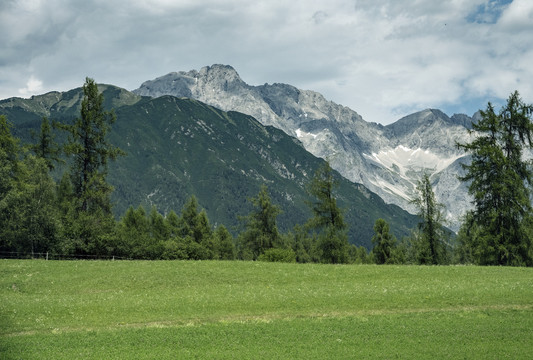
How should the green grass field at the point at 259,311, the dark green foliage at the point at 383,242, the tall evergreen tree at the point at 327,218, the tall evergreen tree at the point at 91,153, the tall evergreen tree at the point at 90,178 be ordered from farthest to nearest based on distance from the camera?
the dark green foliage at the point at 383,242
the tall evergreen tree at the point at 327,218
the tall evergreen tree at the point at 91,153
the tall evergreen tree at the point at 90,178
the green grass field at the point at 259,311

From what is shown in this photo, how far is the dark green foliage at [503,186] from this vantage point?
54.3m

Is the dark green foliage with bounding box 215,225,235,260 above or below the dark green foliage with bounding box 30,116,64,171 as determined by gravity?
below

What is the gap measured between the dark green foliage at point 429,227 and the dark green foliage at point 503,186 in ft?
44.6

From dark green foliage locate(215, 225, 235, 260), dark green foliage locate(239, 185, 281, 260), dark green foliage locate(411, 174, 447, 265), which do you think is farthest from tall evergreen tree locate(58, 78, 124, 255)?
dark green foliage locate(215, 225, 235, 260)

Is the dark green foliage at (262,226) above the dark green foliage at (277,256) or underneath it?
above

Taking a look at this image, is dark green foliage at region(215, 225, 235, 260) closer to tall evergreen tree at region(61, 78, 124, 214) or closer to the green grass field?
tall evergreen tree at region(61, 78, 124, 214)

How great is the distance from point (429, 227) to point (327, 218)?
57.4ft

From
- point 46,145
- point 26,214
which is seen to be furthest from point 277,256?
point 46,145

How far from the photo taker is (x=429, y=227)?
73.1 meters

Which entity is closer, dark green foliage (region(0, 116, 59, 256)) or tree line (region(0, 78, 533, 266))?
tree line (region(0, 78, 533, 266))

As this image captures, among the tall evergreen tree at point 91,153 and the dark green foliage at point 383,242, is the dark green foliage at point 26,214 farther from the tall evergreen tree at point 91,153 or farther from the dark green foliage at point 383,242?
the dark green foliage at point 383,242

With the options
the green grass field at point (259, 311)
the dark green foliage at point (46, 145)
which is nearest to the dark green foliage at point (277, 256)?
the green grass field at point (259, 311)

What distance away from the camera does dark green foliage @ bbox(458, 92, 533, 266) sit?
54344 mm

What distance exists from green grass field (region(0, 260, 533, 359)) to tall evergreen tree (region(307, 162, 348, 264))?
20105mm
